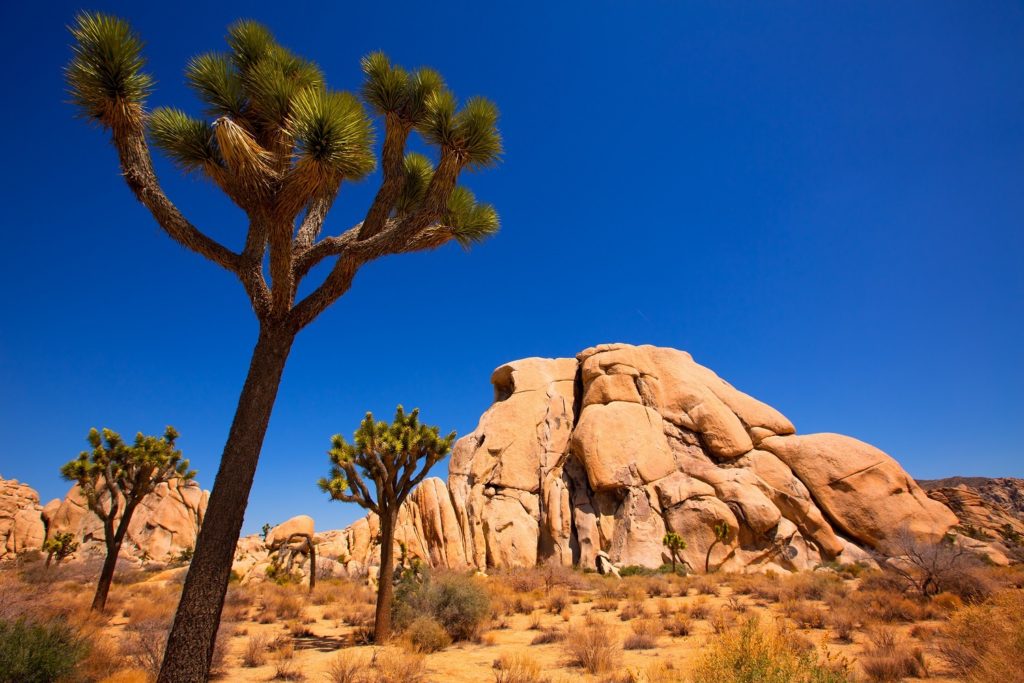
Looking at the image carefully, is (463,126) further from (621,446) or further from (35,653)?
(621,446)

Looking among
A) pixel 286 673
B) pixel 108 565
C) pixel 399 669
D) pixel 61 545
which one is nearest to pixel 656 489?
pixel 399 669

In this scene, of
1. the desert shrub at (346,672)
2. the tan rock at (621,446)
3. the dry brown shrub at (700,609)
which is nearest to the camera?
the desert shrub at (346,672)

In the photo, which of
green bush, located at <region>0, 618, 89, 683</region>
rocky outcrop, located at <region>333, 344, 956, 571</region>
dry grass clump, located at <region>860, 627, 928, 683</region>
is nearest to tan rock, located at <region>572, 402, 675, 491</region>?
rocky outcrop, located at <region>333, 344, 956, 571</region>

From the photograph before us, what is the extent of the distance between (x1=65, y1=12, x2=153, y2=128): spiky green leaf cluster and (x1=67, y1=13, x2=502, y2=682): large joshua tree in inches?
0.5

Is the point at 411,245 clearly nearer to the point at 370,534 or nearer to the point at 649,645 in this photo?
the point at 649,645

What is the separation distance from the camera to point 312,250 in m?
6.82

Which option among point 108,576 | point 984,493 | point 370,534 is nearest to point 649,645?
point 108,576

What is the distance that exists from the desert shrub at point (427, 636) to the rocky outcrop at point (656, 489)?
14632 millimetres

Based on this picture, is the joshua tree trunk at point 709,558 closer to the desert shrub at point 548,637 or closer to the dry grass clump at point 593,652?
the desert shrub at point 548,637

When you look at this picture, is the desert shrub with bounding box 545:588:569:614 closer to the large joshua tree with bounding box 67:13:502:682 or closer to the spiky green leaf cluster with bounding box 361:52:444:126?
the large joshua tree with bounding box 67:13:502:682

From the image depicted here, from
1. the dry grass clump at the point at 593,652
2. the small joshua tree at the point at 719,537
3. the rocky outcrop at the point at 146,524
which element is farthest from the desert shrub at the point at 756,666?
Result: the rocky outcrop at the point at 146,524

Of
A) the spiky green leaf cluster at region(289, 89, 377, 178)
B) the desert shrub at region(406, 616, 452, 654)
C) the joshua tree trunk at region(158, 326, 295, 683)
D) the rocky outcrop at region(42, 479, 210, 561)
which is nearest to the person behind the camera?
the joshua tree trunk at region(158, 326, 295, 683)

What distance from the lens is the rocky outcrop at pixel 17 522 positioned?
Answer: 28.6 metres

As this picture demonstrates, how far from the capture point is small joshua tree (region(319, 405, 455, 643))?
1122cm
